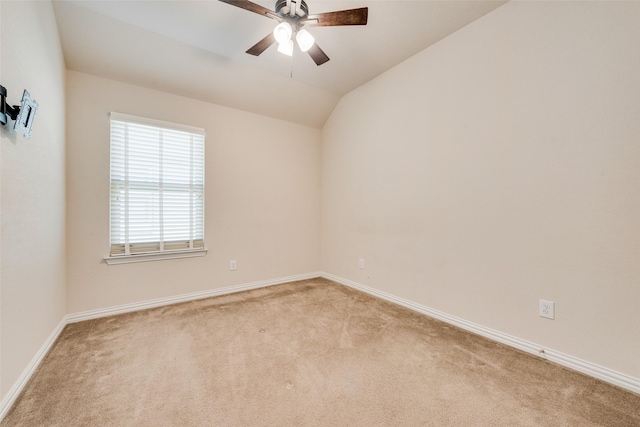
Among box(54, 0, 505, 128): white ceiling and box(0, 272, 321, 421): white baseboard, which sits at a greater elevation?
box(54, 0, 505, 128): white ceiling

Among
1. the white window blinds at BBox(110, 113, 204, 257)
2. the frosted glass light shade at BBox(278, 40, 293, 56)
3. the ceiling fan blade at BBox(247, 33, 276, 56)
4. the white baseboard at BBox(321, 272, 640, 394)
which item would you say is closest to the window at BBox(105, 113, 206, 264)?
the white window blinds at BBox(110, 113, 204, 257)

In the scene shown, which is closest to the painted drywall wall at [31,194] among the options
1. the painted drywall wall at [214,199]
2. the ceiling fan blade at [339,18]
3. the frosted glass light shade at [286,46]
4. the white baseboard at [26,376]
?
the white baseboard at [26,376]

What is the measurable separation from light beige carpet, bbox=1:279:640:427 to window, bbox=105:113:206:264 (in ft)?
2.63

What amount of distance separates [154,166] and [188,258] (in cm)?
111

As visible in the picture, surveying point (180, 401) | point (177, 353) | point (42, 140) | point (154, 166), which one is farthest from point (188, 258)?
point (180, 401)

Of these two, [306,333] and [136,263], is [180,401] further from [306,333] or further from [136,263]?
[136,263]

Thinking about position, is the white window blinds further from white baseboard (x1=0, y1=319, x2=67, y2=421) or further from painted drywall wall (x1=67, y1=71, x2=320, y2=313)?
white baseboard (x1=0, y1=319, x2=67, y2=421)

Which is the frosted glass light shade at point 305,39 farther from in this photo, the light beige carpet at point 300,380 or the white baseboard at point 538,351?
the white baseboard at point 538,351

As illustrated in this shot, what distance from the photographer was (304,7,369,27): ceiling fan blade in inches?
70.4

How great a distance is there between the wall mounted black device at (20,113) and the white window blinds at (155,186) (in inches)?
45.5

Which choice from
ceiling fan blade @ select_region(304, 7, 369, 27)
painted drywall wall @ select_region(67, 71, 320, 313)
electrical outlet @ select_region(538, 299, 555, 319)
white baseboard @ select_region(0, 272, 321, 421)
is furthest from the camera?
painted drywall wall @ select_region(67, 71, 320, 313)

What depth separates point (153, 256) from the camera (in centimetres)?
288

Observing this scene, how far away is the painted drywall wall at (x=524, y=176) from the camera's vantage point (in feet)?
5.39

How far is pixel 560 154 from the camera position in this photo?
1.86 meters
